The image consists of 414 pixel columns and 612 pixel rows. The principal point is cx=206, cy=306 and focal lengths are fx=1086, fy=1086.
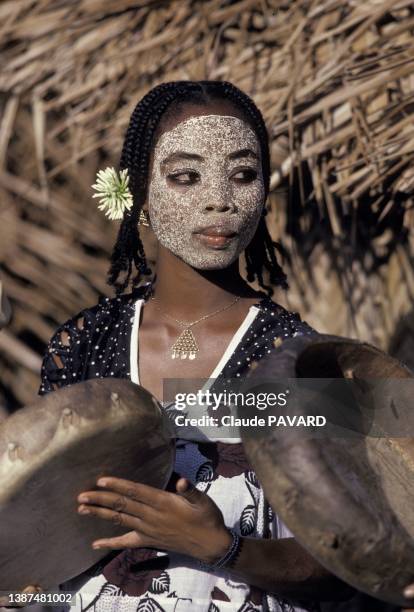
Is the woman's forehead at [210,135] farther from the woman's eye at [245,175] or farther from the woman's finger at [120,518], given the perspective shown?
the woman's finger at [120,518]

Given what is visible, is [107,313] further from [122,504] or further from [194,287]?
[122,504]

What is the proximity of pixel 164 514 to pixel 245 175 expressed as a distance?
0.79 metres

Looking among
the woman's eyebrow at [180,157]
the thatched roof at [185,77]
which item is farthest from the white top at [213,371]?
the thatched roof at [185,77]

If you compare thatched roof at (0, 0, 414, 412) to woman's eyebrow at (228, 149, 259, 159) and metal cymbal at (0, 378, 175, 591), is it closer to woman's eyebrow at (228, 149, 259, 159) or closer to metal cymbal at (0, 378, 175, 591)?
woman's eyebrow at (228, 149, 259, 159)

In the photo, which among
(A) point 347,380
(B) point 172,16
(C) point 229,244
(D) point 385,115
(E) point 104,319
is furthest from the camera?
(B) point 172,16

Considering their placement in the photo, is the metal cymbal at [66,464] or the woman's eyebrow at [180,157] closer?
the metal cymbal at [66,464]

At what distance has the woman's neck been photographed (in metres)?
2.39

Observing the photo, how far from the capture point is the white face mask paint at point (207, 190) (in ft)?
7.40

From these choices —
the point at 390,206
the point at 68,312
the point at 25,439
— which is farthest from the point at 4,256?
the point at 25,439

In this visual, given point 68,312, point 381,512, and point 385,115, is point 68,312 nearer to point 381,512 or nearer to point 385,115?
point 385,115

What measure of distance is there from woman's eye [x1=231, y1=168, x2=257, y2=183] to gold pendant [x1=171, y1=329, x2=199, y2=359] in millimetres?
349

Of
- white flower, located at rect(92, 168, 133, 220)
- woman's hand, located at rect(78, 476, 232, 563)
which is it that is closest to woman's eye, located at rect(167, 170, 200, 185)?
white flower, located at rect(92, 168, 133, 220)

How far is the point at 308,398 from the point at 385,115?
1.43 meters

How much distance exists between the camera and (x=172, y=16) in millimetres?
3705
